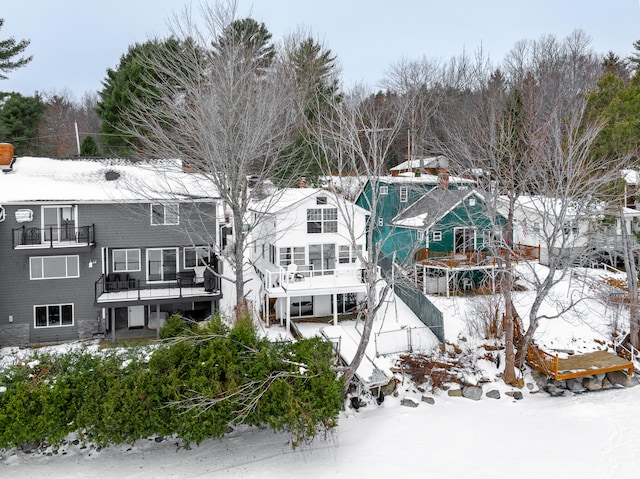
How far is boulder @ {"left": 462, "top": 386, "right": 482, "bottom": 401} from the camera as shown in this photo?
51.4ft

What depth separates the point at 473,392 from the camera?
15.7 metres

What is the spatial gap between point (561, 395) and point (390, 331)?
6140 millimetres

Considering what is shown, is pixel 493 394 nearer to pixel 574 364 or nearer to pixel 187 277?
pixel 574 364

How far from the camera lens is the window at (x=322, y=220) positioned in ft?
68.8

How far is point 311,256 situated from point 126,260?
26.3ft

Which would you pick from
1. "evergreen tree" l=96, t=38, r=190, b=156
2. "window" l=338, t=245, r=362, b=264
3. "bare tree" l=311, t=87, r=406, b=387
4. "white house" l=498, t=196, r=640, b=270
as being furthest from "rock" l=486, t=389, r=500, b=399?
"evergreen tree" l=96, t=38, r=190, b=156

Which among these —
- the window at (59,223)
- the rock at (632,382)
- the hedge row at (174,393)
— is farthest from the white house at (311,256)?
the rock at (632,382)

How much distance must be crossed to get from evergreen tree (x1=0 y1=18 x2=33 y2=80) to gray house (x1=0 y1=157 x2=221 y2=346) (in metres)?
15.3

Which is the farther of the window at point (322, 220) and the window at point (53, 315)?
the window at point (322, 220)

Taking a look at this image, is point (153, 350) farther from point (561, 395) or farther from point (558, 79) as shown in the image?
point (558, 79)

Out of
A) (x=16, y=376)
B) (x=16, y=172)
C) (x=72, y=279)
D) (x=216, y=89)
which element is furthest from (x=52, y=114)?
(x=16, y=376)

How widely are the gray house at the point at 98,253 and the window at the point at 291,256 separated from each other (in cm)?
303

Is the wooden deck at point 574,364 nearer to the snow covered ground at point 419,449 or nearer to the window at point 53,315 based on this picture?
the snow covered ground at point 419,449

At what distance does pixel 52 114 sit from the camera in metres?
46.9
